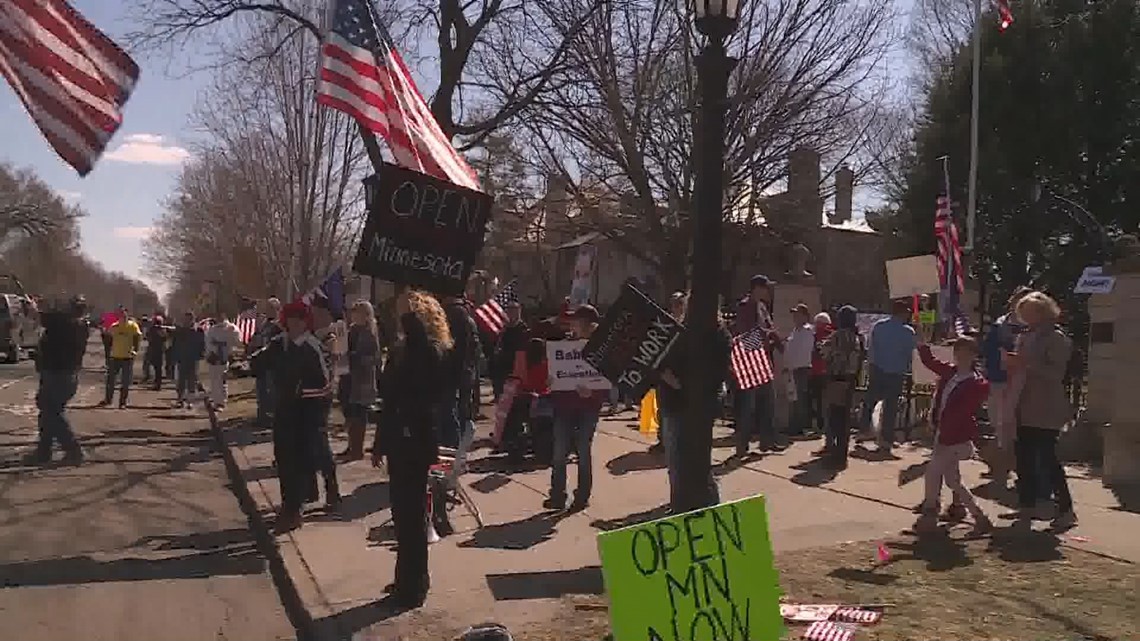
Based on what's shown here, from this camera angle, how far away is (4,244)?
294 ft

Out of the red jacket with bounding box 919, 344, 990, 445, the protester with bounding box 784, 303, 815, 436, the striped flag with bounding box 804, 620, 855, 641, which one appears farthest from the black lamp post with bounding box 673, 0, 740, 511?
the protester with bounding box 784, 303, 815, 436

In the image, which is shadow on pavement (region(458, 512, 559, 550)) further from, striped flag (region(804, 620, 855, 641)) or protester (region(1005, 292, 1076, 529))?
protester (region(1005, 292, 1076, 529))

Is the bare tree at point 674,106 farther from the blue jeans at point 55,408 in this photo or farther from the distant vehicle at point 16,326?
the distant vehicle at point 16,326

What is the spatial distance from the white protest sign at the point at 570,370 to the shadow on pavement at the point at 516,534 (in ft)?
3.60

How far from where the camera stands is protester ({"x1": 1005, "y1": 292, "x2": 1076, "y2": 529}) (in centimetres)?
813

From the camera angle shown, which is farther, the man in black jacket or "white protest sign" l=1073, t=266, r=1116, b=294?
the man in black jacket

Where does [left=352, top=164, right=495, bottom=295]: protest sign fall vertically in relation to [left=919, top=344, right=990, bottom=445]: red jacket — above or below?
above

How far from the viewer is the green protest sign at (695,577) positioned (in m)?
4.16

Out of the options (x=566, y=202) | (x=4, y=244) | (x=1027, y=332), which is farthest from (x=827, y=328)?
(x=4, y=244)

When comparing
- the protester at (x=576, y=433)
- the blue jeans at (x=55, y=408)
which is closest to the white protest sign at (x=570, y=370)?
the protester at (x=576, y=433)

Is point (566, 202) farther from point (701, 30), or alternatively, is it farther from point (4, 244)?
point (4, 244)

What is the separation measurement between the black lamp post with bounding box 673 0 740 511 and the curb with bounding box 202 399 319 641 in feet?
7.74

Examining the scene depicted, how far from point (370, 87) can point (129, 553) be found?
394cm

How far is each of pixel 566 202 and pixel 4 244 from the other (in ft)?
256
